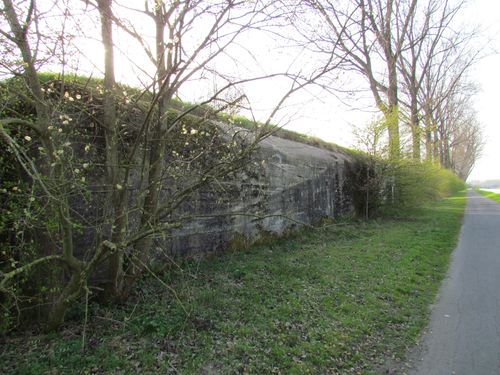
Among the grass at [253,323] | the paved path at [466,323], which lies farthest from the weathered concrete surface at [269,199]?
the paved path at [466,323]

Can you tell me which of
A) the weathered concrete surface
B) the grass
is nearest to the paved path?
the grass

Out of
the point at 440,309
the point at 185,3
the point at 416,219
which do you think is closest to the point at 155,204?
the point at 185,3

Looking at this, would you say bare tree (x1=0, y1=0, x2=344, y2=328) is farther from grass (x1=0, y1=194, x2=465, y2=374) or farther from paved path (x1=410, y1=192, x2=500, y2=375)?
paved path (x1=410, y1=192, x2=500, y2=375)

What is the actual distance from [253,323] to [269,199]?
4432 mm

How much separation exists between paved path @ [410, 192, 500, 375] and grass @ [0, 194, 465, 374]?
226 millimetres

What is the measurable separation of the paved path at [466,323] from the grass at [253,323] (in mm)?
226

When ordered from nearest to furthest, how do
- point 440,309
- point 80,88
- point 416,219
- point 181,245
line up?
point 80,88
point 440,309
point 181,245
point 416,219

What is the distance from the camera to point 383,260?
7566 mm

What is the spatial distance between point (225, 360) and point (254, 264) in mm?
2977

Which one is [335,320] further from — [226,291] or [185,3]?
[185,3]

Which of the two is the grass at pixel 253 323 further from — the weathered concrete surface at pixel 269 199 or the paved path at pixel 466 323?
the weathered concrete surface at pixel 269 199

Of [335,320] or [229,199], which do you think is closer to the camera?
[335,320]

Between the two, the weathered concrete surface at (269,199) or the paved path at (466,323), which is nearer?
the paved path at (466,323)

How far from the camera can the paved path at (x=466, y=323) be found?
3645 millimetres
